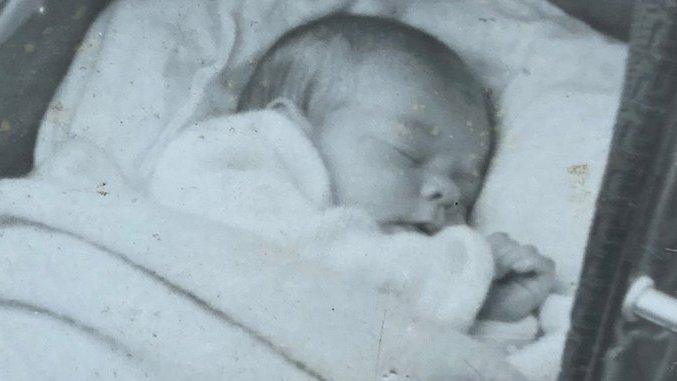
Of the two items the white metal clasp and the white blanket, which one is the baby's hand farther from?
the white metal clasp

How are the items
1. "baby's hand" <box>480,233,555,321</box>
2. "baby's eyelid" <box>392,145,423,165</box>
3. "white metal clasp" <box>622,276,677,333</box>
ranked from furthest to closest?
"baby's eyelid" <box>392,145,423,165</box>
"baby's hand" <box>480,233,555,321</box>
"white metal clasp" <box>622,276,677,333</box>

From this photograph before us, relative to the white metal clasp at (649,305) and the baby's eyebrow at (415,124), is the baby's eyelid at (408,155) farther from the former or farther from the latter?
the white metal clasp at (649,305)

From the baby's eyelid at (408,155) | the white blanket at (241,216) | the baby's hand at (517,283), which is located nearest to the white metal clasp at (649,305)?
the white blanket at (241,216)

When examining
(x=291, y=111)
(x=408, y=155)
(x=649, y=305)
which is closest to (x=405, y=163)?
(x=408, y=155)

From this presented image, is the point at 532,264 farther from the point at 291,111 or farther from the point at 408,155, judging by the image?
the point at 291,111

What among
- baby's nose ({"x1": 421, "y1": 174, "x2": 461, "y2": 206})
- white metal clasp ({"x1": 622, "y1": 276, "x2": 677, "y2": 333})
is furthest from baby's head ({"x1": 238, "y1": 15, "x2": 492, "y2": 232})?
Result: white metal clasp ({"x1": 622, "y1": 276, "x2": 677, "y2": 333})

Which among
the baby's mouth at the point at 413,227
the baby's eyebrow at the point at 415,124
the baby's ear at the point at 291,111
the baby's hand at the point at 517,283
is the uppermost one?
the baby's eyebrow at the point at 415,124

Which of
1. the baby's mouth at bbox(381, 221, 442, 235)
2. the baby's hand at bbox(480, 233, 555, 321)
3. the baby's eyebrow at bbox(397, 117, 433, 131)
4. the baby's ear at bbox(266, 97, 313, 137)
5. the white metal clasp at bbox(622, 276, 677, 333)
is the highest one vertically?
the white metal clasp at bbox(622, 276, 677, 333)
